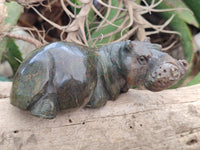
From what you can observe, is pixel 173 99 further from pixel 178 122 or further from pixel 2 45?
pixel 2 45

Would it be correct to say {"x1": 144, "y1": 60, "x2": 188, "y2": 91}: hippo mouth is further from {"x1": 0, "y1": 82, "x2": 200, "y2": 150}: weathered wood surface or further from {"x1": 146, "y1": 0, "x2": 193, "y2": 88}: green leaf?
{"x1": 146, "y1": 0, "x2": 193, "y2": 88}: green leaf

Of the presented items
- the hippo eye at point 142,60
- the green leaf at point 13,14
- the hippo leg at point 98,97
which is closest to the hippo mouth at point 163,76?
→ the hippo eye at point 142,60

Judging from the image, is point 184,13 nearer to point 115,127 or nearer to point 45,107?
point 115,127

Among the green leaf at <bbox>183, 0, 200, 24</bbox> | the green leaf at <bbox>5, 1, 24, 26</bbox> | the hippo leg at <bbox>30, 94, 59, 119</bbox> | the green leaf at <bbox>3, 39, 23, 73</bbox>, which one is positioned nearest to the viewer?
the hippo leg at <bbox>30, 94, 59, 119</bbox>

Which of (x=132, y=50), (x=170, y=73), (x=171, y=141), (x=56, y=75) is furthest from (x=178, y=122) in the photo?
(x=56, y=75)

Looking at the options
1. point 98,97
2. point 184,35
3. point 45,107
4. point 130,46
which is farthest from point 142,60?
point 184,35

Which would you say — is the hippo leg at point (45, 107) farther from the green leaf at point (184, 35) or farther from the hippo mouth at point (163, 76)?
the green leaf at point (184, 35)

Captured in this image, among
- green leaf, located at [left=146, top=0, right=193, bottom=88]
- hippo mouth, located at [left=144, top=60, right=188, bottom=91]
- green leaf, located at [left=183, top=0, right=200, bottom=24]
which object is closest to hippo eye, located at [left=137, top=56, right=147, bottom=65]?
hippo mouth, located at [left=144, top=60, right=188, bottom=91]
